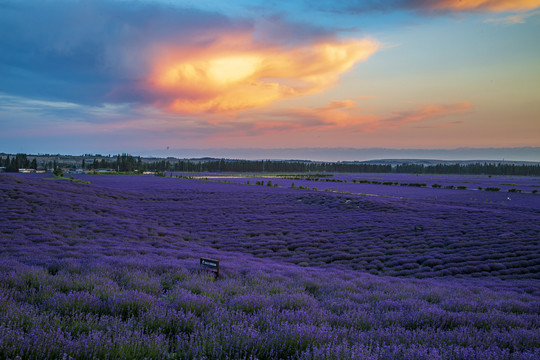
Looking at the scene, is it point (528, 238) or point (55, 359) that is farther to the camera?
point (528, 238)

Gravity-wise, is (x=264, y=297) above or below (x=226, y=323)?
below

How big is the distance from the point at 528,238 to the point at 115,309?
23147 millimetres

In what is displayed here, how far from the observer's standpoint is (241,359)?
10.4 ft

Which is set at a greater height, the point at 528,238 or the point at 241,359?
the point at 241,359

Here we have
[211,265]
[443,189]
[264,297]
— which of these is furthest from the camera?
[443,189]

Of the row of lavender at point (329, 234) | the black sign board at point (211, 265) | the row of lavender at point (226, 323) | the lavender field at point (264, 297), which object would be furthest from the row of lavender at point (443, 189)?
the black sign board at point (211, 265)

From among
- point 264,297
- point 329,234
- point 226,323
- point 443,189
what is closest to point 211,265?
point 264,297

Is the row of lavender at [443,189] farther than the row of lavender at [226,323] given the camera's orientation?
Yes

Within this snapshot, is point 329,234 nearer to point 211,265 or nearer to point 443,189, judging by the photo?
point 211,265

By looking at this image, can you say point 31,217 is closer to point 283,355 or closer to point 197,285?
point 197,285

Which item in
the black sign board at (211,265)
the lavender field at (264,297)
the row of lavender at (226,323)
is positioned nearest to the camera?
the row of lavender at (226,323)

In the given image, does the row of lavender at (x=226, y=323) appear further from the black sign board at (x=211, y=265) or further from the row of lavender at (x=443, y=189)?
the row of lavender at (x=443, y=189)

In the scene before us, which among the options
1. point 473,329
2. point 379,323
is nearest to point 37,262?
→ point 379,323

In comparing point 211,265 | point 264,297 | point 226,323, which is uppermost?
point 226,323
